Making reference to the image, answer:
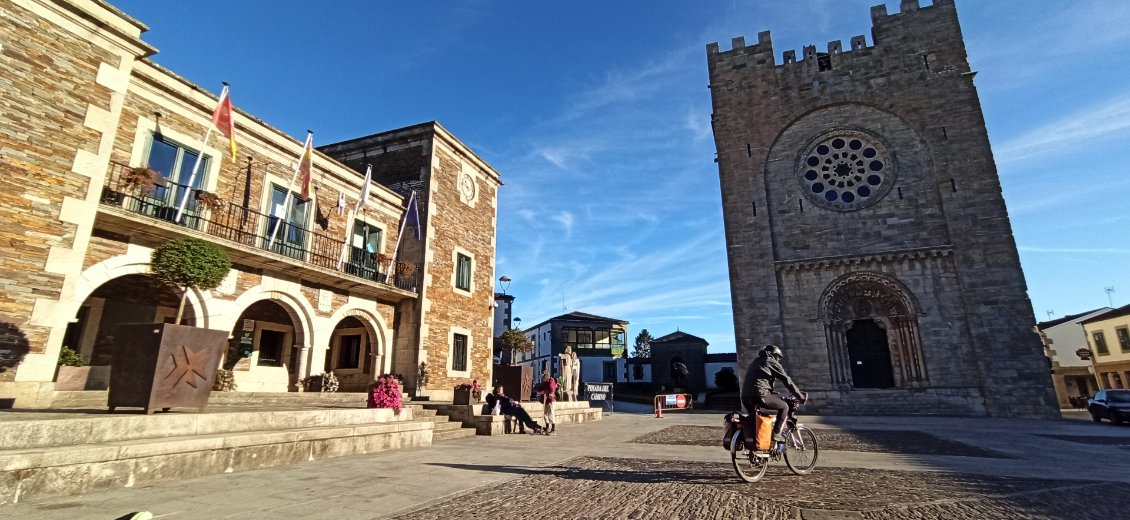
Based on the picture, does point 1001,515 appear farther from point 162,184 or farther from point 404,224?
point 404,224

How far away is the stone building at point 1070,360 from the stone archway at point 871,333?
84.8 ft

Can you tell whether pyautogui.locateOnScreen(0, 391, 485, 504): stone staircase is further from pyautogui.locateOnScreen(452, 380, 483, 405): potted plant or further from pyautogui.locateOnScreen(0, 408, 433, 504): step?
pyautogui.locateOnScreen(452, 380, 483, 405): potted plant

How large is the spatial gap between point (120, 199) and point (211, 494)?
8255 mm

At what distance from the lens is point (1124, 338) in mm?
33031

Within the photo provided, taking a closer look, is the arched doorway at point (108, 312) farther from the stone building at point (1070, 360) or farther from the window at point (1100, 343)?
the window at point (1100, 343)

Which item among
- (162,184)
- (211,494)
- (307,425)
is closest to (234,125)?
(162,184)

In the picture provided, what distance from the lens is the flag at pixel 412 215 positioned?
16422 mm

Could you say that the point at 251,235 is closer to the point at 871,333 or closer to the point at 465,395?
the point at 465,395

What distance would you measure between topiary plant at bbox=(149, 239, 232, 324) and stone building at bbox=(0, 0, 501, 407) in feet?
6.70

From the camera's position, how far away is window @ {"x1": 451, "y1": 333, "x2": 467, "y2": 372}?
17.1 m

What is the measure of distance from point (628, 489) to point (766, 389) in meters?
2.15

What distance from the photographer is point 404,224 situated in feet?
54.5

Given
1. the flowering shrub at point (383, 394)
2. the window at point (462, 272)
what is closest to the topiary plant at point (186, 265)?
the flowering shrub at point (383, 394)

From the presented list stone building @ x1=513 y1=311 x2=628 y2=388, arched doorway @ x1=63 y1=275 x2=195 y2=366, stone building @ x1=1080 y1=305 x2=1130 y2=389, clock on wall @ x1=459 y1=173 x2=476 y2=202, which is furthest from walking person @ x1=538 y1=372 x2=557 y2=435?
stone building @ x1=1080 y1=305 x2=1130 y2=389
